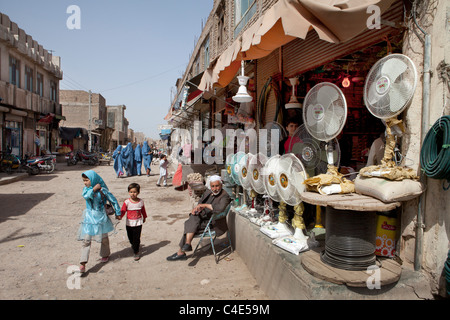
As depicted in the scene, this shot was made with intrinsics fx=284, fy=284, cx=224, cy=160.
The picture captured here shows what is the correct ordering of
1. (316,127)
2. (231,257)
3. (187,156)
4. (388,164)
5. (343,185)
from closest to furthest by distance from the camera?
(388,164)
(343,185)
(316,127)
(231,257)
(187,156)

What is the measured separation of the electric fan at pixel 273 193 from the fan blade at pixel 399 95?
58.1 inches

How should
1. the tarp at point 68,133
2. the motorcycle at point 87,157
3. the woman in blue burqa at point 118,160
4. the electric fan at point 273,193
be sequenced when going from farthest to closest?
the tarp at point 68,133, the motorcycle at point 87,157, the woman in blue burqa at point 118,160, the electric fan at point 273,193

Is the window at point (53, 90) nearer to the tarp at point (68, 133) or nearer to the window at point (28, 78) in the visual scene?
the window at point (28, 78)

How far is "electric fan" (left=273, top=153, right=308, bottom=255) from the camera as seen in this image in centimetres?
325

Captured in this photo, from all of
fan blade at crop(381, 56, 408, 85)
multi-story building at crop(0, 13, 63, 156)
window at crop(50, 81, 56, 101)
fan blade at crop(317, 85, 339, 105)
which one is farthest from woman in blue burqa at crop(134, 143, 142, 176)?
fan blade at crop(381, 56, 408, 85)

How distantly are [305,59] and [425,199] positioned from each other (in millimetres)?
3128

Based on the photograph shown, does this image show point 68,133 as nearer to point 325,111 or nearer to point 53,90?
point 53,90

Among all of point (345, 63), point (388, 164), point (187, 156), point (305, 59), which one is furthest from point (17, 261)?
point (187, 156)

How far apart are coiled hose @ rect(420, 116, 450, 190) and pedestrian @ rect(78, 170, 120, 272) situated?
3861 mm

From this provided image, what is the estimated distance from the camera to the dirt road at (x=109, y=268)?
3.42m

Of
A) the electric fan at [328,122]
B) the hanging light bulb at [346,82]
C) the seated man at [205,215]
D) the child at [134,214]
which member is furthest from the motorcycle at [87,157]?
the electric fan at [328,122]

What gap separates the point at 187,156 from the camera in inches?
514
